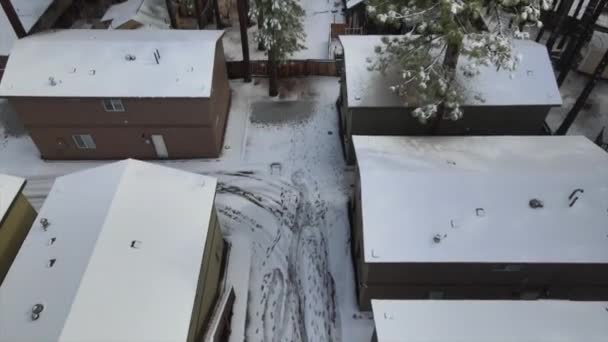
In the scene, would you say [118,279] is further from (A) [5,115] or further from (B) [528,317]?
(A) [5,115]

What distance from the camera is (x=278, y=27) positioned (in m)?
19.1

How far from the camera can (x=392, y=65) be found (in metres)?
18.0

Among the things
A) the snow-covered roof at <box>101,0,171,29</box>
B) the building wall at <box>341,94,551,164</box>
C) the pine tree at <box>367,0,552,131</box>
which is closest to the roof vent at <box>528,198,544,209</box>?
the pine tree at <box>367,0,552,131</box>

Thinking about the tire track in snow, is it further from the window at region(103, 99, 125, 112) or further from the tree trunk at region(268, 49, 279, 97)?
the tree trunk at region(268, 49, 279, 97)

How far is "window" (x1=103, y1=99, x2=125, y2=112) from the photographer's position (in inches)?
687

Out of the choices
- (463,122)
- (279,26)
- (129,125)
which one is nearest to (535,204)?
(463,122)

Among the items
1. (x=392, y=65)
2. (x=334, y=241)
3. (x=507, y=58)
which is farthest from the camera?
(x=392, y=65)

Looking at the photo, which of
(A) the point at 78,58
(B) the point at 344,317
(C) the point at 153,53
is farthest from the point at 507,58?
(A) the point at 78,58

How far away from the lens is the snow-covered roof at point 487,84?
56.3 feet

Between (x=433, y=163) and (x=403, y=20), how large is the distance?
4.97 m

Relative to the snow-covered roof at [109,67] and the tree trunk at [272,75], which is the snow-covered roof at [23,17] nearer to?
the snow-covered roof at [109,67]

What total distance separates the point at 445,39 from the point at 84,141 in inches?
624

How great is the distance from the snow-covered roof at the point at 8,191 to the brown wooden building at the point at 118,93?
4250 millimetres

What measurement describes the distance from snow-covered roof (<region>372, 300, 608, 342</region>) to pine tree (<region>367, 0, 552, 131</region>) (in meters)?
6.62
